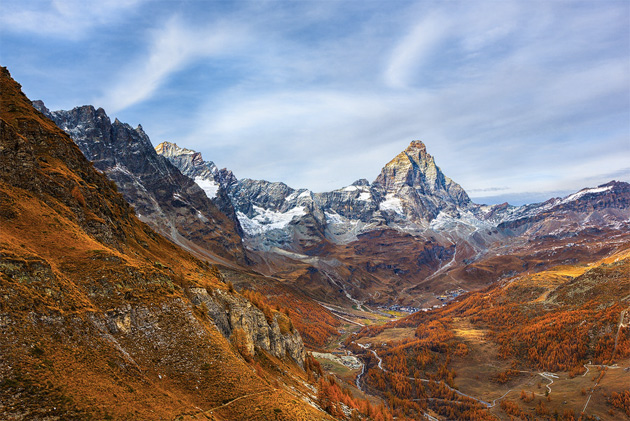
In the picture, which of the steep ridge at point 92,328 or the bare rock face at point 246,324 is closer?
the steep ridge at point 92,328

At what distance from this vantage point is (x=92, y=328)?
2144cm

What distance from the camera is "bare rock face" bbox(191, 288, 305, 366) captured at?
127 ft

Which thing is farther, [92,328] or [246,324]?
[246,324]

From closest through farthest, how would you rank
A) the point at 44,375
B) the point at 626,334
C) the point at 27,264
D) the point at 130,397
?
1. the point at 44,375
2. the point at 130,397
3. the point at 27,264
4. the point at 626,334

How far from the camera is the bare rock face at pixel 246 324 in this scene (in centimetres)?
3872

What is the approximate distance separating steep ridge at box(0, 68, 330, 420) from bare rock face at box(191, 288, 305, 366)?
29cm

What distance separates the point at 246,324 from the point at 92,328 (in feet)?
79.2

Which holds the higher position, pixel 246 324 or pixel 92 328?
pixel 92 328

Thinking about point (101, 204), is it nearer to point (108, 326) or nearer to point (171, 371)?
point (108, 326)

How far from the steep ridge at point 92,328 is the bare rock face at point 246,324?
0.95 ft

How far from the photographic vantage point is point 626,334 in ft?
442

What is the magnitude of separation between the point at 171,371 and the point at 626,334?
18480 centimetres

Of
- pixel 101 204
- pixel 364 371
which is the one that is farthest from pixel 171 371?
pixel 364 371

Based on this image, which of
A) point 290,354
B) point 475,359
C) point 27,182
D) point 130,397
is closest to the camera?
point 130,397
